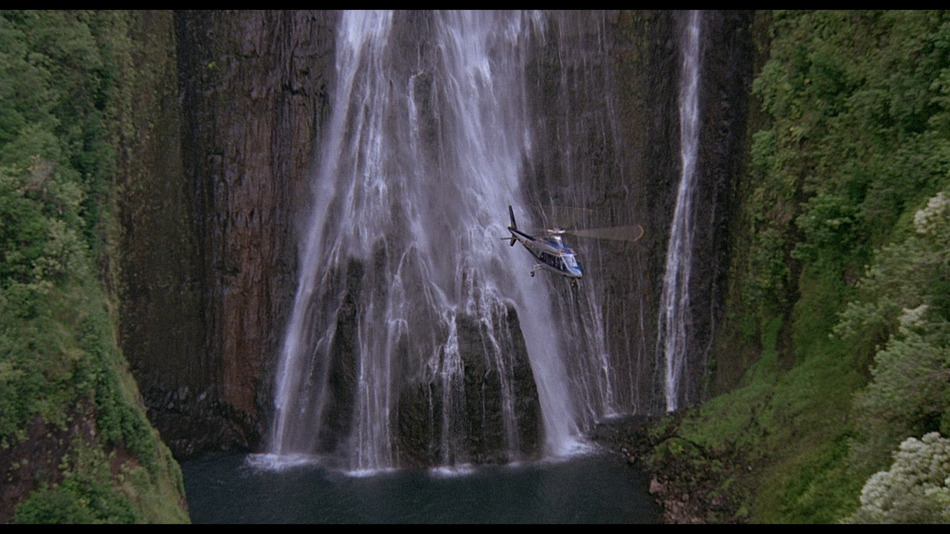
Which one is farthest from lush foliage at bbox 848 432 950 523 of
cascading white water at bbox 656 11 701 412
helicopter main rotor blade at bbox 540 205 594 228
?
helicopter main rotor blade at bbox 540 205 594 228

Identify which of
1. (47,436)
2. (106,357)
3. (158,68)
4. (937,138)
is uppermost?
(158,68)

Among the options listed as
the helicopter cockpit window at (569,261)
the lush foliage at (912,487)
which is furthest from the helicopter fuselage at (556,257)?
the lush foliage at (912,487)

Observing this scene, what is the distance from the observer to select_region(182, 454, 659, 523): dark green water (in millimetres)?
14797

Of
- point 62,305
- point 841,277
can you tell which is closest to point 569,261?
point 841,277

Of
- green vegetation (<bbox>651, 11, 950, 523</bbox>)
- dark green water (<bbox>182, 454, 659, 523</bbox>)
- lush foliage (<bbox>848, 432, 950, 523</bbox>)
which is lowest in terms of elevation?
dark green water (<bbox>182, 454, 659, 523</bbox>)

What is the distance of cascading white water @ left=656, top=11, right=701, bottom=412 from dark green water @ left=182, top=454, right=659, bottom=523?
11.8 ft

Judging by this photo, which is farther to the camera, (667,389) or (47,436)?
(667,389)

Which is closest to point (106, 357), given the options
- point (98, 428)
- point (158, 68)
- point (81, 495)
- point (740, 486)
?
point (98, 428)

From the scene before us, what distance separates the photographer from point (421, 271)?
736 inches

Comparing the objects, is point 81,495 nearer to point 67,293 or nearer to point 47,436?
point 47,436

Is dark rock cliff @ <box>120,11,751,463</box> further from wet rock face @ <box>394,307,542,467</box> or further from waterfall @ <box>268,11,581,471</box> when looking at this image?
wet rock face @ <box>394,307,542,467</box>

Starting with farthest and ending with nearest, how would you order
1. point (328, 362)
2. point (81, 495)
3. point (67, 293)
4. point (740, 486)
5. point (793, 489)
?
point (328, 362) < point (740, 486) < point (67, 293) < point (793, 489) < point (81, 495)

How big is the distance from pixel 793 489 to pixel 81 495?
12.3 m

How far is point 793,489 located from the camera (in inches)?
489
